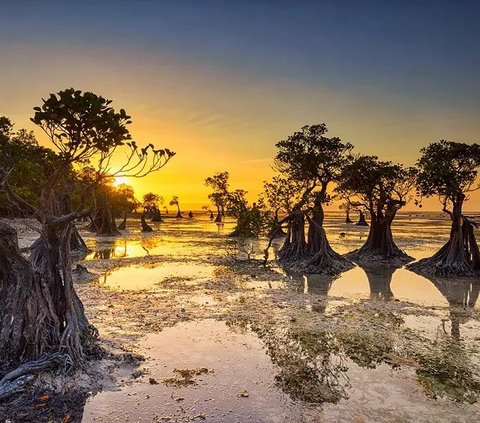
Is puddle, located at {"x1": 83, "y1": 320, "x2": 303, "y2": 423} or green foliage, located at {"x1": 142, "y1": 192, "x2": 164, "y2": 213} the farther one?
green foliage, located at {"x1": 142, "y1": 192, "x2": 164, "y2": 213}

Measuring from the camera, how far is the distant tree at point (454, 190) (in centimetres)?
2592

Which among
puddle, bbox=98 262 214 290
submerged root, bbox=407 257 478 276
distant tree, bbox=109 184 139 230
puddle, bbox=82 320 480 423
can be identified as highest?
distant tree, bbox=109 184 139 230

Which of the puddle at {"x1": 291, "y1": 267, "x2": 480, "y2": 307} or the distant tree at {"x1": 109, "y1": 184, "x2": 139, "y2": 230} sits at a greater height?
the distant tree at {"x1": 109, "y1": 184, "x2": 139, "y2": 230}

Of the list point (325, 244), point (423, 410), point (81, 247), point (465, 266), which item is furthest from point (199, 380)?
point (81, 247)

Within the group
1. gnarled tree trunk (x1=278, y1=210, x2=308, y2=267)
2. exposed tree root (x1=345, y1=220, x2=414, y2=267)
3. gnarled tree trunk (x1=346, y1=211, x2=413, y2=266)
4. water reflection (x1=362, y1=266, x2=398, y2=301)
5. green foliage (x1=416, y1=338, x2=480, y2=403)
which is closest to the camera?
green foliage (x1=416, y1=338, x2=480, y2=403)

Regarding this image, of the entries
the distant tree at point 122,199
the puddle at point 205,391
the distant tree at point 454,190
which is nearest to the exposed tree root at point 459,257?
the distant tree at point 454,190

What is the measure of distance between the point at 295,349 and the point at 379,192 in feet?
81.8

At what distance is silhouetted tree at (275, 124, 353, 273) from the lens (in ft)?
95.5

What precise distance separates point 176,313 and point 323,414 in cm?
835

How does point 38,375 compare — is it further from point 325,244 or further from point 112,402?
point 325,244

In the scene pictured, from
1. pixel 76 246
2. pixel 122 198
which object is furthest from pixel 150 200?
pixel 76 246

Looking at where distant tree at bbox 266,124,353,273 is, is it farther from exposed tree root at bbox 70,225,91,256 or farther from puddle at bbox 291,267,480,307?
exposed tree root at bbox 70,225,91,256

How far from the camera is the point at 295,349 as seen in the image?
37.8ft

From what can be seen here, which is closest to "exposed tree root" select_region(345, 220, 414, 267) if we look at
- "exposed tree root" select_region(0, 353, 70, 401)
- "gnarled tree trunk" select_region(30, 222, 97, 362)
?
"gnarled tree trunk" select_region(30, 222, 97, 362)
